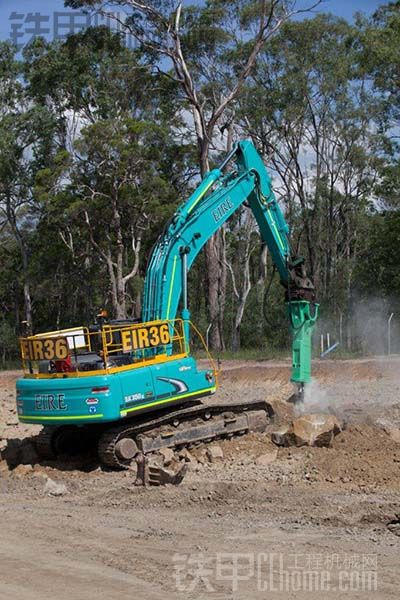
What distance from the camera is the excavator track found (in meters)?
13.6

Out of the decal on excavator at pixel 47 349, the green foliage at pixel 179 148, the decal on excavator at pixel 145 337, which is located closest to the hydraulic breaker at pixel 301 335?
the decal on excavator at pixel 145 337

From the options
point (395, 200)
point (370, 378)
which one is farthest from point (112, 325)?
point (395, 200)

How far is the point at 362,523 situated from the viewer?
30.1 feet

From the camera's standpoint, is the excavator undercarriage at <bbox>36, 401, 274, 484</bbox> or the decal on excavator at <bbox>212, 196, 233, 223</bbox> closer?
the excavator undercarriage at <bbox>36, 401, 274, 484</bbox>

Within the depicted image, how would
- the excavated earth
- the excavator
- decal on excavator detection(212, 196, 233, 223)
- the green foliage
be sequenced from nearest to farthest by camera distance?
the excavated earth
the excavator
decal on excavator detection(212, 196, 233, 223)
the green foliage

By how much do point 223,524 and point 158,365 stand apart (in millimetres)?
4486

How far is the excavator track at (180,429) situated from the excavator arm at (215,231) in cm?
106

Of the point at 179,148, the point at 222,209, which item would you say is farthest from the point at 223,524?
the point at 179,148

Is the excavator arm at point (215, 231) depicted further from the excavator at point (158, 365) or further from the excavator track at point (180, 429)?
the excavator track at point (180, 429)

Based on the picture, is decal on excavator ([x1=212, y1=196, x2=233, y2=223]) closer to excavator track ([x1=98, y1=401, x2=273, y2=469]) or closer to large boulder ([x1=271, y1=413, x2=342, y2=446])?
excavator track ([x1=98, y1=401, x2=273, y2=469])

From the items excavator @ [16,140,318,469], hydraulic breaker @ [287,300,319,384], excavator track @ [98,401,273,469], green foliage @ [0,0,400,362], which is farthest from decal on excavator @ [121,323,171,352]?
green foliage @ [0,0,400,362]

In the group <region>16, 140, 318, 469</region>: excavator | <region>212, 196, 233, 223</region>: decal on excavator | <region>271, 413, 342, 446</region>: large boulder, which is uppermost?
<region>212, 196, 233, 223</region>: decal on excavator

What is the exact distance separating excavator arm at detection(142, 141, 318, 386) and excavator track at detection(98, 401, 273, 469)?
1061 mm

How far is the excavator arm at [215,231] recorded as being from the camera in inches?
570
